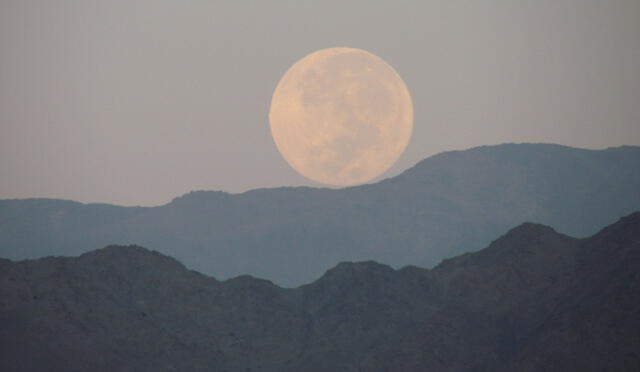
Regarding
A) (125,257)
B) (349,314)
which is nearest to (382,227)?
(349,314)

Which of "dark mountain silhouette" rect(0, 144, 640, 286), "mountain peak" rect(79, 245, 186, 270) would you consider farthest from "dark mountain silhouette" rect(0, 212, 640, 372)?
"dark mountain silhouette" rect(0, 144, 640, 286)

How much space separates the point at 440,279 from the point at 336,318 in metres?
11.2

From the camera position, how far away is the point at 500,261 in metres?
82.6

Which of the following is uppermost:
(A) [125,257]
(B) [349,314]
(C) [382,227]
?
(C) [382,227]

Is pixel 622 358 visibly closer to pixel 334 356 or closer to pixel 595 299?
pixel 595 299

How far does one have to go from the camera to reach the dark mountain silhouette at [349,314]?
6731cm

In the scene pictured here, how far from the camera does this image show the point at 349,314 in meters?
83.2

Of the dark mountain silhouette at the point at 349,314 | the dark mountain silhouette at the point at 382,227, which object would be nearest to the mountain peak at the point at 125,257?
the dark mountain silhouette at the point at 349,314

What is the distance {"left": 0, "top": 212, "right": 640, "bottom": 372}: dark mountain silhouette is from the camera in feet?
221

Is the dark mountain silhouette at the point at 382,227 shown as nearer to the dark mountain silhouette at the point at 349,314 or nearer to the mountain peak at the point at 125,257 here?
the mountain peak at the point at 125,257

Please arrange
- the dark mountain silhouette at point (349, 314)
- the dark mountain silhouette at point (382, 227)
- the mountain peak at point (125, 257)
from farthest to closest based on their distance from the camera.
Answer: the dark mountain silhouette at point (382, 227) → the mountain peak at point (125, 257) → the dark mountain silhouette at point (349, 314)

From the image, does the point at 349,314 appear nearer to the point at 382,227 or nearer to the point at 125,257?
the point at 125,257

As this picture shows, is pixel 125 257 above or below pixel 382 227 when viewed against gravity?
below

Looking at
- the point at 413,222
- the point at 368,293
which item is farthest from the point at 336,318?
the point at 413,222
